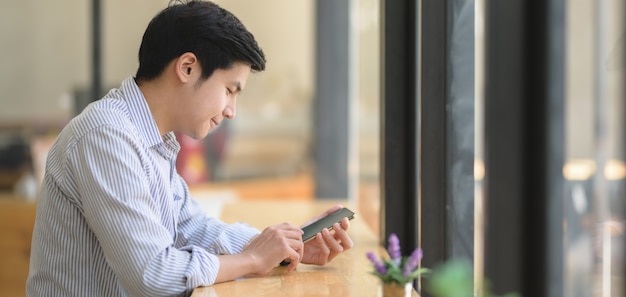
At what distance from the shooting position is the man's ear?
1.73 meters

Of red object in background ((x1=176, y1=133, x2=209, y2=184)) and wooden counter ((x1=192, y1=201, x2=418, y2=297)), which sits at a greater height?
wooden counter ((x1=192, y1=201, x2=418, y2=297))

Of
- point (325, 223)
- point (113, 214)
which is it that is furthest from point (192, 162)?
point (113, 214)

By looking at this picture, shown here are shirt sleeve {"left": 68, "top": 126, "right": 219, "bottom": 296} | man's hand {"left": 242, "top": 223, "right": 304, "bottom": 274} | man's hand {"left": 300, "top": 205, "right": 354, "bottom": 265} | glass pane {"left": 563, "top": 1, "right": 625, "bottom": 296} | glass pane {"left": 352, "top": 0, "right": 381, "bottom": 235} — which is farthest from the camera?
glass pane {"left": 352, "top": 0, "right": 381, "bottom": 235}

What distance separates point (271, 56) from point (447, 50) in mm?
4792

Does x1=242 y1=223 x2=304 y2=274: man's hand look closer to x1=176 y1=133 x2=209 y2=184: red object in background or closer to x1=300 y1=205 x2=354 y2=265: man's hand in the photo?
x1=300 y1=205 x2=354 y2=265: man's hand

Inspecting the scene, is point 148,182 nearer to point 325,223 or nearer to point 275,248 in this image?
point 275,248

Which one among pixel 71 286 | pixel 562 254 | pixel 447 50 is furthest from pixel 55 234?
pixel 562 254

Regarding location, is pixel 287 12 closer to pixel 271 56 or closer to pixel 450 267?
pixel 271 56

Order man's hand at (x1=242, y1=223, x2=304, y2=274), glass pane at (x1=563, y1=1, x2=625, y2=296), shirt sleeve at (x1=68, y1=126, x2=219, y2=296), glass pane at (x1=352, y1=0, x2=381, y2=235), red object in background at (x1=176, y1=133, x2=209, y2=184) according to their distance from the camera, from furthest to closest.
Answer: red object in background at (x1=176, y1=133, x2=209, y2=184)
glass pane at (x1=352, y1=0, x2=381, y2=235)
glass pane at (x1=563, y1=1, x2=625, y2=296)
man's hand at (x1=242, y1=223, x2=304, y2=274)
shirt sleeve at (x1=68, y1=126, x2=219, y2=296)

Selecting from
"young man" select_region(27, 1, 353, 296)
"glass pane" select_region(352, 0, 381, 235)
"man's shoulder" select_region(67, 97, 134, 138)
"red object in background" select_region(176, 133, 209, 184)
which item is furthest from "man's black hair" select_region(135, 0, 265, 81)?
"red object in background" select_region(176, 133, 209, 184)

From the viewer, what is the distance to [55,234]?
5.57 ft

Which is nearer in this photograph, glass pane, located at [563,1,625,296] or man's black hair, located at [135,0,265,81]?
man's black hair, located at [135,0,265,81]

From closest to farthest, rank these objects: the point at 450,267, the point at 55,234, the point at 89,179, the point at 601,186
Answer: the point at 450,267, the point at 89,179, the point at 55,234, the point at 601,186

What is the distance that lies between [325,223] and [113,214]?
47 cm
